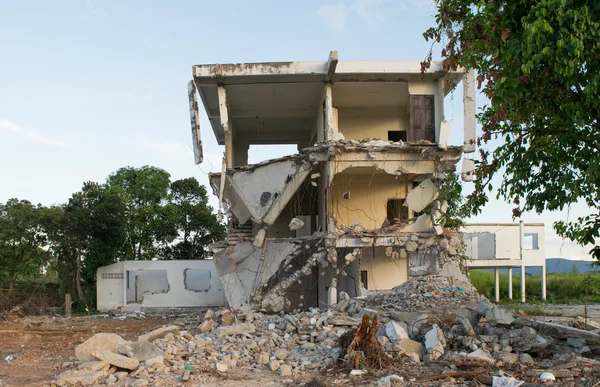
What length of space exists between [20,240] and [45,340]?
1049 cm

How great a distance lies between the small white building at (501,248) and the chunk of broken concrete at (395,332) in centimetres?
1882

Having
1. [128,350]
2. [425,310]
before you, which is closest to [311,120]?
[425,310]

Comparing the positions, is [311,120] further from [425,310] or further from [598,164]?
[598,164]

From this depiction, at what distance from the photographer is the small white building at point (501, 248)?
2752 cm

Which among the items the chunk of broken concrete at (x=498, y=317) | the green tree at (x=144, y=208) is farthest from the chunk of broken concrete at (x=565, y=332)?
the green tree at (x=144, y=208)

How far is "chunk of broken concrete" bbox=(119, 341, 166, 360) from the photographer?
986cm

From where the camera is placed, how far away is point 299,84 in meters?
17.9

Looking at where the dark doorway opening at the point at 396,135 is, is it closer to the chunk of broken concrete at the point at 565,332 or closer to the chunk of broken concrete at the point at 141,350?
the chunk of broken concrete at the point at 565,332

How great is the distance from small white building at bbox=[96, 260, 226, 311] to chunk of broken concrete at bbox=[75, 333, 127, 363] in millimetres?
14363

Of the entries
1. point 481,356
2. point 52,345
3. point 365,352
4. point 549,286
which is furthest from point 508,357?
point 549,286

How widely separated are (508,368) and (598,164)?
3238 mm

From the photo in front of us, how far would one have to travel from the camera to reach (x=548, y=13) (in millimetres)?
6453

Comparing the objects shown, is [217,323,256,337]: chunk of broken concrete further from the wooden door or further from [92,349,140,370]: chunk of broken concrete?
the wooden door

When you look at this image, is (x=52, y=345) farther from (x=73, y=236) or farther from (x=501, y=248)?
(x=501, y=248)
